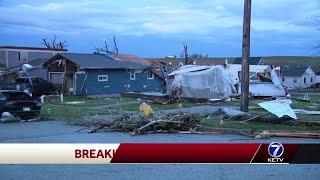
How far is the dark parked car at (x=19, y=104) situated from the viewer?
23100mm

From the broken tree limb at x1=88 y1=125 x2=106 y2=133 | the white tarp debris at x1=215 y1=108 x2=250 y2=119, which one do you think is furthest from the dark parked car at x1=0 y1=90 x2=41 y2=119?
the white tarp debris at x1=215 y1=108 x2=250 y2=119

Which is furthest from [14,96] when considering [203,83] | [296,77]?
[296,77]

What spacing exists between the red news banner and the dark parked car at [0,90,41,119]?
19684mm

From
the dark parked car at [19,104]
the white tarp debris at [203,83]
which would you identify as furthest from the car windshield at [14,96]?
the white tarp debris at [203,83]

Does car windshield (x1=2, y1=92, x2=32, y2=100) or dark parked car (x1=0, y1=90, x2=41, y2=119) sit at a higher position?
car windshield (x1=2, y1=92, x2=32, y2=100)

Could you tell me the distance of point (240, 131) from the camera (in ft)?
56.6

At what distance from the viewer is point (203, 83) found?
151 ft

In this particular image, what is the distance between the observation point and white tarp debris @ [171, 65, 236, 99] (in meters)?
45.8

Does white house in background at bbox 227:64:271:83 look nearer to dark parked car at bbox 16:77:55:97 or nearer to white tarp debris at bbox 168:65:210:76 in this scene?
white tarp debris at bbox 168:65:210:76

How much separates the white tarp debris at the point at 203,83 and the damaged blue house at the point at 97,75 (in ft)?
10.8

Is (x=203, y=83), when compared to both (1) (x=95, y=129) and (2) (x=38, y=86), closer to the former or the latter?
(2) (x=38, y=86)

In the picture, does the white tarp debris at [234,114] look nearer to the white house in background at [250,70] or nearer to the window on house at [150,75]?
the window on house at [150,75]

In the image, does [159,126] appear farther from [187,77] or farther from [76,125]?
[187,77]

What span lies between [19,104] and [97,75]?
84.7 ft
